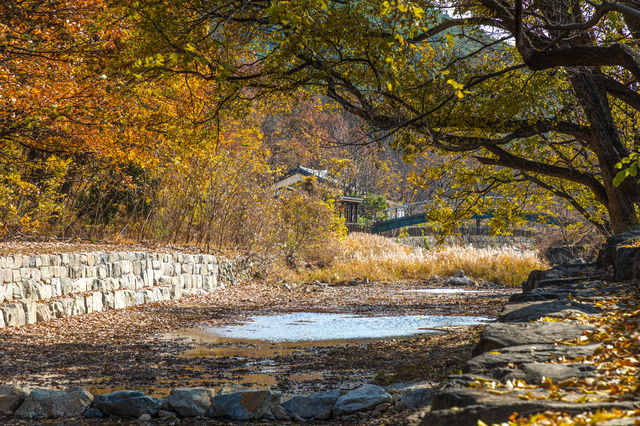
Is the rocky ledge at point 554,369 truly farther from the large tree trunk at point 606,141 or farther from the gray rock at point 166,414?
the large tree trunk at point 606,141

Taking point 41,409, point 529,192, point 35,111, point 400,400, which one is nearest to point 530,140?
point 529,192

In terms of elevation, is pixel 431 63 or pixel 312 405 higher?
pixel 431 63

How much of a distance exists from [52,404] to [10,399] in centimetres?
34

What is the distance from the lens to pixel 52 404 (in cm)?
434

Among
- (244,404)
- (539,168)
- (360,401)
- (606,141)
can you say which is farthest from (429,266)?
(244,404)

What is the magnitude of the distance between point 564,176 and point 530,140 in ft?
2.78

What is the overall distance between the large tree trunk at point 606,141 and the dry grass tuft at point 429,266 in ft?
32.2

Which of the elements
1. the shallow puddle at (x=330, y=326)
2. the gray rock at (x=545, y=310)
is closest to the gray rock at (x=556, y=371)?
the gray rock at (x=545, y=310)

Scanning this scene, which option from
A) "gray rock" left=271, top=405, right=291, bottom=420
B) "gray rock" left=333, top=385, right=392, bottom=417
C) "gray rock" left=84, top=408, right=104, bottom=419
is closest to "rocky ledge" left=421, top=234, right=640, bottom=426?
"gray rock" left=333, top=385, right=392, bottom=417

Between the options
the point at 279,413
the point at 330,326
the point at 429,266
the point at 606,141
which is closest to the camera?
the point at 279,413

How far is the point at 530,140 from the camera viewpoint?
991 cm

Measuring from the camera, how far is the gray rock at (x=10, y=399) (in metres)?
4.34

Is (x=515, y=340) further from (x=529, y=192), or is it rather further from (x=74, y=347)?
(x=529, y=192)

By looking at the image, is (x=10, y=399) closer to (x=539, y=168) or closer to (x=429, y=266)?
(x=539, y=168)
